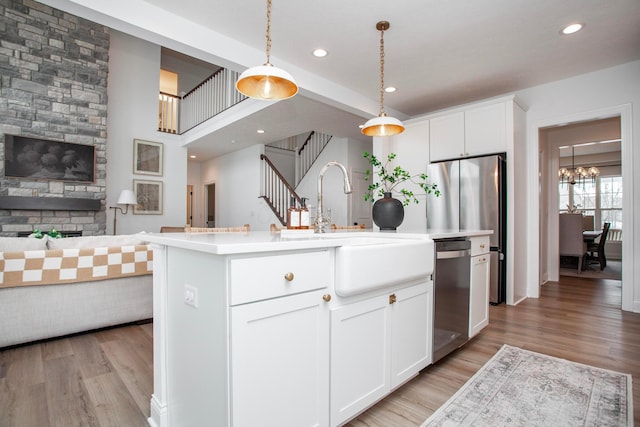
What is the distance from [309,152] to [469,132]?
4.40m

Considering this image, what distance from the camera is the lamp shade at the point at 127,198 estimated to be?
5.64 meters

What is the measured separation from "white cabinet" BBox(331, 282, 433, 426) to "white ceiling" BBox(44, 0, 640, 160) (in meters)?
2.28

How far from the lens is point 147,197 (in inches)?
251

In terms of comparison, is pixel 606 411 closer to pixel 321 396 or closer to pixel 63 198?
pixel 321 396

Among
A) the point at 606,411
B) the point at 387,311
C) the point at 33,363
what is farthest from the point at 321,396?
the point at 33,363

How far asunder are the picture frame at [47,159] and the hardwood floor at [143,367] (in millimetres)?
3492

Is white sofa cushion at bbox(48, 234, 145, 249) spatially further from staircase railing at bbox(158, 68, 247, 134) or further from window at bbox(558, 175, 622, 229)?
window at bbox(558, 175, 622, 229)

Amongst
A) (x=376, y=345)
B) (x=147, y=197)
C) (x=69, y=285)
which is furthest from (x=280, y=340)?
(x=147, y=197)

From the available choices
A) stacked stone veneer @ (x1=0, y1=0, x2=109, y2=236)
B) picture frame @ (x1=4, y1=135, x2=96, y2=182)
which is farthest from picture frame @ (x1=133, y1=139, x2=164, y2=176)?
picture frame @ (x1=4, y1=135, x2=96, y2=182)

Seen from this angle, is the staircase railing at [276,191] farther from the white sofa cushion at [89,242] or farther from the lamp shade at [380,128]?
the lamp shade at [380,128]

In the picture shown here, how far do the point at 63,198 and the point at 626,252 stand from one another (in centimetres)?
749

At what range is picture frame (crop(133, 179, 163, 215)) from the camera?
6.25 meters

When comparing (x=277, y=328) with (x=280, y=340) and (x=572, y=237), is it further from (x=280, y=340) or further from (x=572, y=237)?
(x=572, y=237)

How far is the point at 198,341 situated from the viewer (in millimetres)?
1207
